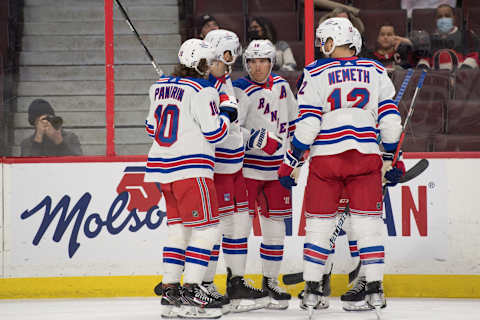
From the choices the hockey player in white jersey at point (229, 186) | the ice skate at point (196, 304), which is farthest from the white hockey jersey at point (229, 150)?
the ice skate at point (196, 304)

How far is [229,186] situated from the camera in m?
4.39

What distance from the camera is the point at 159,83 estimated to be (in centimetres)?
414

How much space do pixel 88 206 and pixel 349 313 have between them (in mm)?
1654

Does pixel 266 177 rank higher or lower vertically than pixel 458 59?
lower

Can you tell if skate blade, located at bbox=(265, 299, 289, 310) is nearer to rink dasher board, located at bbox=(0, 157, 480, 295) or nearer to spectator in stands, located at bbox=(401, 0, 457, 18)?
rink dasher board, located at bbox=(0, 157, 480, 295)

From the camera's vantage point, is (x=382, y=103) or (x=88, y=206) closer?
(x=382, y=103)

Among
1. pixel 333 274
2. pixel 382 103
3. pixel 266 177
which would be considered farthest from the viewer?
pixel 333 274

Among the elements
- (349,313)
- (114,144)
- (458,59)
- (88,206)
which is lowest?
(349,313)

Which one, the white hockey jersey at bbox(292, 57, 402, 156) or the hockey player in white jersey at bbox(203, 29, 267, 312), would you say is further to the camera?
the hockey player in white jersey at bbox(203, 29, 267, 312)

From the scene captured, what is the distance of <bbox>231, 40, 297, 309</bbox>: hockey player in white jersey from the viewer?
4.49 meters

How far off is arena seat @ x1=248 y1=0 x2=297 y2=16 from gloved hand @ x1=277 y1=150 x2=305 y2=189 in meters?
1.31

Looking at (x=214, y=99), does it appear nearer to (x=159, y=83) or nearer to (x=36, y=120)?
(x=159, y=83)

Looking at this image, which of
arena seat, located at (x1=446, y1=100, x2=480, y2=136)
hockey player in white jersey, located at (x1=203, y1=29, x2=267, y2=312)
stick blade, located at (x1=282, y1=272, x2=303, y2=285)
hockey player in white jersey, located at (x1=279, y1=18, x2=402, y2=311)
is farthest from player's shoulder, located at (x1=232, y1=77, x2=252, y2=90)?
arena seat, located at (x1=446, y1=100, x2=480, y2=136)

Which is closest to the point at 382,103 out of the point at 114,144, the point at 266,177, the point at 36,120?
the point at 266,177
